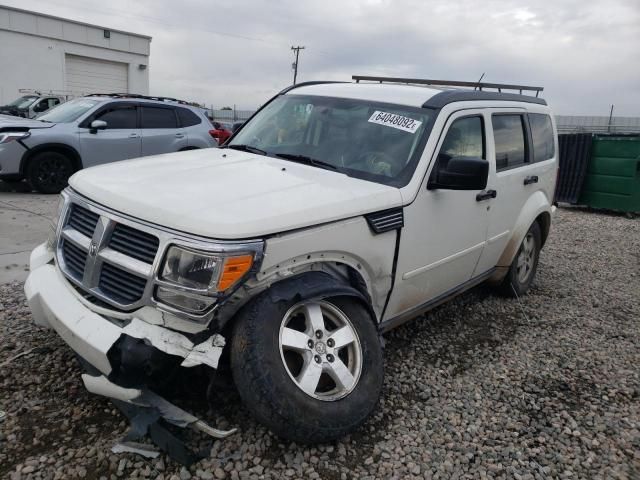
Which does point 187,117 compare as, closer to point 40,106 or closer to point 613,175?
point 40,106

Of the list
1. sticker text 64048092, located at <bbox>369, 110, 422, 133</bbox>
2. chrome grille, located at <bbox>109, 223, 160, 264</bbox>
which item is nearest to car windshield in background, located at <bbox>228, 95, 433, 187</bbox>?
sticker text 64048092, located at <bbox>369, 110, 422, 133</bbox>

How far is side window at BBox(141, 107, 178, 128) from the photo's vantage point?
1007 cm

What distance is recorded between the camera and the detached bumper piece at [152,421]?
241 cm

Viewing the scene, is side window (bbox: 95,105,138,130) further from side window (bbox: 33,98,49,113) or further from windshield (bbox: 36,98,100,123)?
side window (bbox: 33,98,49,113)

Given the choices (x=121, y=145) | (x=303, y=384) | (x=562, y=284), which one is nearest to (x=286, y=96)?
(x=303, y=384)

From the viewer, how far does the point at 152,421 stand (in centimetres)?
244

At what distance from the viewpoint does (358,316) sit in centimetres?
289

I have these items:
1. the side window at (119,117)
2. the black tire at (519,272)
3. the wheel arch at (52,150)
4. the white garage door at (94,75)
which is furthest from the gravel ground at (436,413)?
the white garage door at (94,75)

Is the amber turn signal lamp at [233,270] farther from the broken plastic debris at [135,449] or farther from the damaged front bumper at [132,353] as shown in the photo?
the broken plastic debris at [135,449]

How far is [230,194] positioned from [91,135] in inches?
307

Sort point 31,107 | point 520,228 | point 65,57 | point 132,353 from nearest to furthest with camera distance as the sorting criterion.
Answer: point 132,353 → point 520,228 → point 31,107 → point 65,57

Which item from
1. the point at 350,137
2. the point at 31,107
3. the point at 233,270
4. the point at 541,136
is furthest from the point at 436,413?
the point at 31,107

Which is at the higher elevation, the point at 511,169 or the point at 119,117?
the point at 511,169

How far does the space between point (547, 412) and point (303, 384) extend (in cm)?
165
